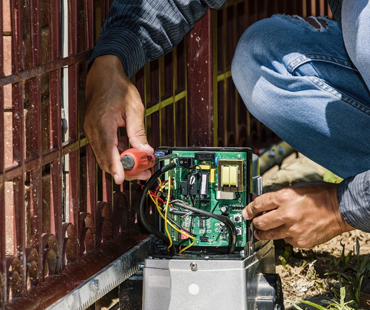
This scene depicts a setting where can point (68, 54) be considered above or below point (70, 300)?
above

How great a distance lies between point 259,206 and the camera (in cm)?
215

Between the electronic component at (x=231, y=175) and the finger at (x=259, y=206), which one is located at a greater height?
the electronic component at (x=231, y=175)

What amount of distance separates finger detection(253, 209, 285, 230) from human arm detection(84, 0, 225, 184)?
0.40 metres

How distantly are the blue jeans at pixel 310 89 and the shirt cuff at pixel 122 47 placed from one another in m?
0.47

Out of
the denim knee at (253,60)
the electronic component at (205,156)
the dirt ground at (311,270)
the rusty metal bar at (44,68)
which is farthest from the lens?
the dirt ground at (311,270)

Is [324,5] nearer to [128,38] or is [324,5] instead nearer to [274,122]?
[274,122]

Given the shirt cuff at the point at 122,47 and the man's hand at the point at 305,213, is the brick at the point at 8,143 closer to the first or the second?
the shirt cuff at the point at 122,47

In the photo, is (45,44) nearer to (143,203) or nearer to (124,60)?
(124,60)

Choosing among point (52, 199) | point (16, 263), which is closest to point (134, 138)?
point (52, 199)

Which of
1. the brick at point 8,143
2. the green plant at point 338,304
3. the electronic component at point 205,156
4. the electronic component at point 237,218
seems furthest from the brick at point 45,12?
the green plant at point 338,304

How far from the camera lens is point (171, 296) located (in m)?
2.13

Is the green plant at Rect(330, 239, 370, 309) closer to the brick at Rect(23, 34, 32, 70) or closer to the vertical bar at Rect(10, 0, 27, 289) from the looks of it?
the vertical bar at Rect(10, 0, 27, 289)

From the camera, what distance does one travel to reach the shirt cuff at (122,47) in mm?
2111

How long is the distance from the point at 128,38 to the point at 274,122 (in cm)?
61
